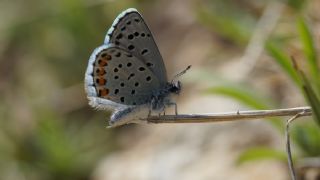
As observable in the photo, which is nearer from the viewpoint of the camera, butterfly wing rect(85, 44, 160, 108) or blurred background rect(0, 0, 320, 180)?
butterfly wing rect(85, 44, 160, 108)

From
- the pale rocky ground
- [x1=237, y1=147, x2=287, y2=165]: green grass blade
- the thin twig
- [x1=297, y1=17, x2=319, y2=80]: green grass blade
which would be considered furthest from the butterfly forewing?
the thin twig

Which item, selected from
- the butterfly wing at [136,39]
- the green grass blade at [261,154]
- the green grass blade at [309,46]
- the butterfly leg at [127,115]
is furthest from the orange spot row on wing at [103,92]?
the green grass blade at [309,46]

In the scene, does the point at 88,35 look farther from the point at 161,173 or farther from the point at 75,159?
the point at 161,173

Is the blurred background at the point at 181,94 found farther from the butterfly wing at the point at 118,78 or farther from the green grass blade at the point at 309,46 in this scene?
the butterfly wing at the point at 118,78

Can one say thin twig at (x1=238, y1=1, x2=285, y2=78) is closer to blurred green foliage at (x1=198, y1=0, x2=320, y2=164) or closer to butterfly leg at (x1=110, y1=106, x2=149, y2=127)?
blurred green foliage at (x1=198, y1=0, x2=320, y2=164)

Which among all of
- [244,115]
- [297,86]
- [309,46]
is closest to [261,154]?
[297,86]

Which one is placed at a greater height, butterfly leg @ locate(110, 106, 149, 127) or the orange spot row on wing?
the orange spot row on wing

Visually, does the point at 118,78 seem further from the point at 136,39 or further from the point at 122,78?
the point at 136,39

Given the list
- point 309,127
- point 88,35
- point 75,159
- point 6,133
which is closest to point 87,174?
point 75,159

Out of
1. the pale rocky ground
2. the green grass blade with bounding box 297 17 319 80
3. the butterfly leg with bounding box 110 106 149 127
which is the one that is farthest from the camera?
the pale rocky ground

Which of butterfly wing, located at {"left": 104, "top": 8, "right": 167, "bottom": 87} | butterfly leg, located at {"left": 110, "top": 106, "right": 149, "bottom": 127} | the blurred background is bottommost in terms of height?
butterfly leg, located at {"left": 110, "top": 106, "right": 149, "bottom": 127}
